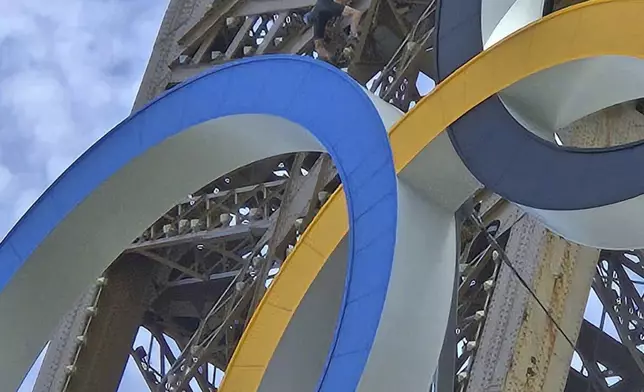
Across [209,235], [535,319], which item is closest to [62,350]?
[209,235]

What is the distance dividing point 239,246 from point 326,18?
3.17 metres

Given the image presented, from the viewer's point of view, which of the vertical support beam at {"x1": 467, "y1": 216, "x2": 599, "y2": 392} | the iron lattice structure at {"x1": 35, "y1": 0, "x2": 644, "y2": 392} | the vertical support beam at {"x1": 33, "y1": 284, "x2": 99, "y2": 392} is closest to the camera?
the vertical support beam at {"x1": 467, "y1": 216, "x2": 599, "y2": 392}

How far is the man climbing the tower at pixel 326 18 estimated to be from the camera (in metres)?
13.8

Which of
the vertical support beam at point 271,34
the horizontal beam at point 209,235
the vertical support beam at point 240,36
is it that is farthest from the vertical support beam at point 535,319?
the vertical support beam at point 240,36

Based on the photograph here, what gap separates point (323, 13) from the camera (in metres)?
13.9

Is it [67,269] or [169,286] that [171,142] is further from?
[169,286]

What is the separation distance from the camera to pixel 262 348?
344 inches

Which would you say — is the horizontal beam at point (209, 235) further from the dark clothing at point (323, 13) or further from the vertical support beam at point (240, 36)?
the vertical support beam at point (240, 36)

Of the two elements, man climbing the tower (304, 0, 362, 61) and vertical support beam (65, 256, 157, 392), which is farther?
vertical support beam (65, 256, 157, 392)

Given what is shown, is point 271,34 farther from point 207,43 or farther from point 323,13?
point 323,13

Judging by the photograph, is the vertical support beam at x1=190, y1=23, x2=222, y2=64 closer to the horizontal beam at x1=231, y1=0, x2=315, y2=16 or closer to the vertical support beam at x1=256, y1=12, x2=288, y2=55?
Result: the horizontal beam at x1=231, y1=0, x2=315, y2=16

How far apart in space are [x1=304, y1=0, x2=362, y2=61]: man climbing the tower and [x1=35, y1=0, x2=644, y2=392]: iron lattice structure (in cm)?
13

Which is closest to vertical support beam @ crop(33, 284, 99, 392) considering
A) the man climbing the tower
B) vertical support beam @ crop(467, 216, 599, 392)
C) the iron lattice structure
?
the iron lattice structure

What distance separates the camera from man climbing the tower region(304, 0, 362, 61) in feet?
45.4
